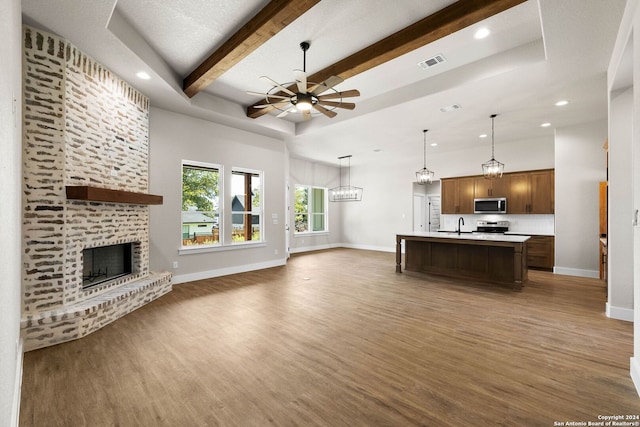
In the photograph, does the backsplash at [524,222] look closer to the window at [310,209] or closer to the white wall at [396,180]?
the white wall at [396,180]

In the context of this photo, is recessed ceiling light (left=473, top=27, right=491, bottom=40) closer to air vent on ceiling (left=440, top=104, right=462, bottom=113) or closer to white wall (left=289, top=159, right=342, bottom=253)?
air vent on ceiling (left=440, top=104, right=462, bottom=113)

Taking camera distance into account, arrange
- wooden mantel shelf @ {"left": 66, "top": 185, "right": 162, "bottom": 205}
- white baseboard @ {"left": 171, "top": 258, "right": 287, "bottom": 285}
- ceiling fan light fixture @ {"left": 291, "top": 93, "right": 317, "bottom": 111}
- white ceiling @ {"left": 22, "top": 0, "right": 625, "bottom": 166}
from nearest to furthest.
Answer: white ceiling @ {"left": 22, "top": 0, "right": 625, "bottom": 166}
wooden mantel shelf @ {"left": 66, "top": 185, "right": 162, "bottom": 205}
ceiling fan light fixture @ {"left": 291, "top": 93, "right": 317, "bottom": 111}
white baseboard @ {"left": 171, "top": 258, "right": 287, "bottom": 285}

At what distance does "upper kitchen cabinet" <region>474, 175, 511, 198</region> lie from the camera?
731 centimetres

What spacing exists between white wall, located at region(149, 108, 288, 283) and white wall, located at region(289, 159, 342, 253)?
2.32 meters

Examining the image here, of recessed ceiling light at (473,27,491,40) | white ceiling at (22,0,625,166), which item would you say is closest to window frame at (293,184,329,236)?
white ceiling at (22,0,625,166)

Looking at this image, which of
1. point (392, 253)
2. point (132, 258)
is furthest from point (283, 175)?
point (392, 253)

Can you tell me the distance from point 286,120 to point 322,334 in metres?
4.97

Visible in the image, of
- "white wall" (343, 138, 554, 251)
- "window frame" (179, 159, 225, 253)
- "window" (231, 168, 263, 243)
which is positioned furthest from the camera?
"white wall" (343, 138, 554, 251)

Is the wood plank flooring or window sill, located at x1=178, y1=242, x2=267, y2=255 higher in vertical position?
window sill, located at x1=178, y1=242, x2=267, y2=255

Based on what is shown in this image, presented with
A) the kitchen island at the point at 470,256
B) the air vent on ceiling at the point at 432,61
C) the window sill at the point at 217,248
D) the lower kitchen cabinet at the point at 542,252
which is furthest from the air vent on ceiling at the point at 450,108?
the window sill at the point at 217,248

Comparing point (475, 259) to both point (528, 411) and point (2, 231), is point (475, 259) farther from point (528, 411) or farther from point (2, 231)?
point (2, 231)

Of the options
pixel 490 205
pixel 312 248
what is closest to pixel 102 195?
pixel 312 248

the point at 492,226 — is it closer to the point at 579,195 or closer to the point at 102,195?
the point at 579,195

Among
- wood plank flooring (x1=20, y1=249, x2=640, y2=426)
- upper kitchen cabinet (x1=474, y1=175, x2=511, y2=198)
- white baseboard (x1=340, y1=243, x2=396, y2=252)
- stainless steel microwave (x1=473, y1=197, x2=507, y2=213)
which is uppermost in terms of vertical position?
upper kitchen cabinet (x1=474, y1=175, x2=511, y2=198)
